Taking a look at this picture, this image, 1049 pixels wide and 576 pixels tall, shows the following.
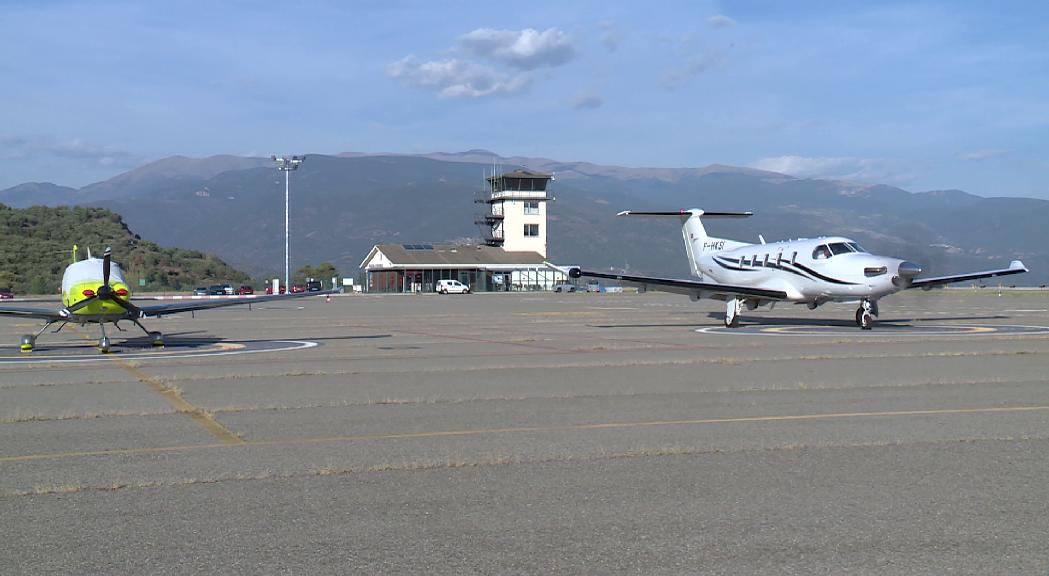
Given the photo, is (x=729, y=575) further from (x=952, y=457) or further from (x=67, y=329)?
(x=67, y=329)

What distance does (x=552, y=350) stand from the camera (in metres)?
21.2

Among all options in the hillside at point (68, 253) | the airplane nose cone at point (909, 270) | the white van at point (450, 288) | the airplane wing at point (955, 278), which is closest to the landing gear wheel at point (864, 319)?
the airplane nose cone at point (909, 270)

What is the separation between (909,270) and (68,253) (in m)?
101

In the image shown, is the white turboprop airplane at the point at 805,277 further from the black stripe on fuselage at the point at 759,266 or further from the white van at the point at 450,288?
the white van at the point at 450,288

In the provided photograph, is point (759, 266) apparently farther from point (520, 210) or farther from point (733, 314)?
point (520, 210)

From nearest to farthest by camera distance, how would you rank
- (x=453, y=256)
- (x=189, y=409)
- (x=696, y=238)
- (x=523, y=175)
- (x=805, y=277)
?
(x=189, y=409)
(x=805, y=277)
(x=696, y=238)
(x=453, y=256)
(x=523, y=175)

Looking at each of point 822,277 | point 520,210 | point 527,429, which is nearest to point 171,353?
point 527,429

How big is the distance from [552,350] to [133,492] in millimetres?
14080

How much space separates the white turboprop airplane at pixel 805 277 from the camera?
27531mm

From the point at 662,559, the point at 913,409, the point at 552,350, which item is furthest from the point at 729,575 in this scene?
the point at 552,350

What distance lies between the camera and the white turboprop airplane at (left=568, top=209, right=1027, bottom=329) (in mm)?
27531

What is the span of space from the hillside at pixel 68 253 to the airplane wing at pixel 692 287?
7097 cm

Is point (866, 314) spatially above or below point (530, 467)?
above

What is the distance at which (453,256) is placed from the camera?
10825 centimetres
